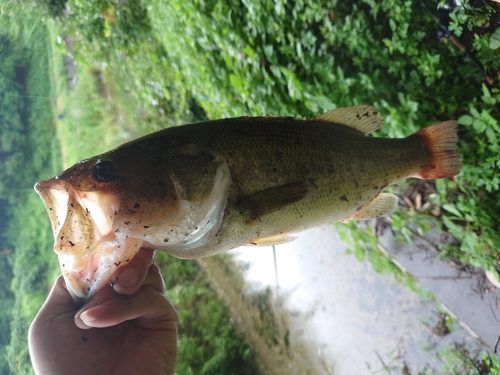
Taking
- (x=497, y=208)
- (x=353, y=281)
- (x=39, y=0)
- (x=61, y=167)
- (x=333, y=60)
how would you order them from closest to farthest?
1. (x=497, y=208)
2. (x=333, y=60)
3. (x=353, y=281)
4. (x=39, y=0)
5. (x=61, y=167)

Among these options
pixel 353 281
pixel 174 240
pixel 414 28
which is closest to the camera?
pixel 174 240

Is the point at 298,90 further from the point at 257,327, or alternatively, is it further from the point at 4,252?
the point at 4,252

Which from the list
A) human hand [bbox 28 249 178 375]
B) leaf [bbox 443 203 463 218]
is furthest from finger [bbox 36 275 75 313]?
leaf [bbox 443 203 463 218]

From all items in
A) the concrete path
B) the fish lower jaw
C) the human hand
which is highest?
the fish lower jaw

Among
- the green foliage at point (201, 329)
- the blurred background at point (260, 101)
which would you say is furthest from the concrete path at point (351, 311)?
the green foliage at point (201, 329)

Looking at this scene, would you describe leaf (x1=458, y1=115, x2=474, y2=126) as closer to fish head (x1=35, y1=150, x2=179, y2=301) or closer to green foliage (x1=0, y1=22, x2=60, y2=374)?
fish head (x1=35, y1=150, x2=179, y2=301)

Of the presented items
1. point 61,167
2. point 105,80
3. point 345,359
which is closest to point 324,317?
point 345,359
